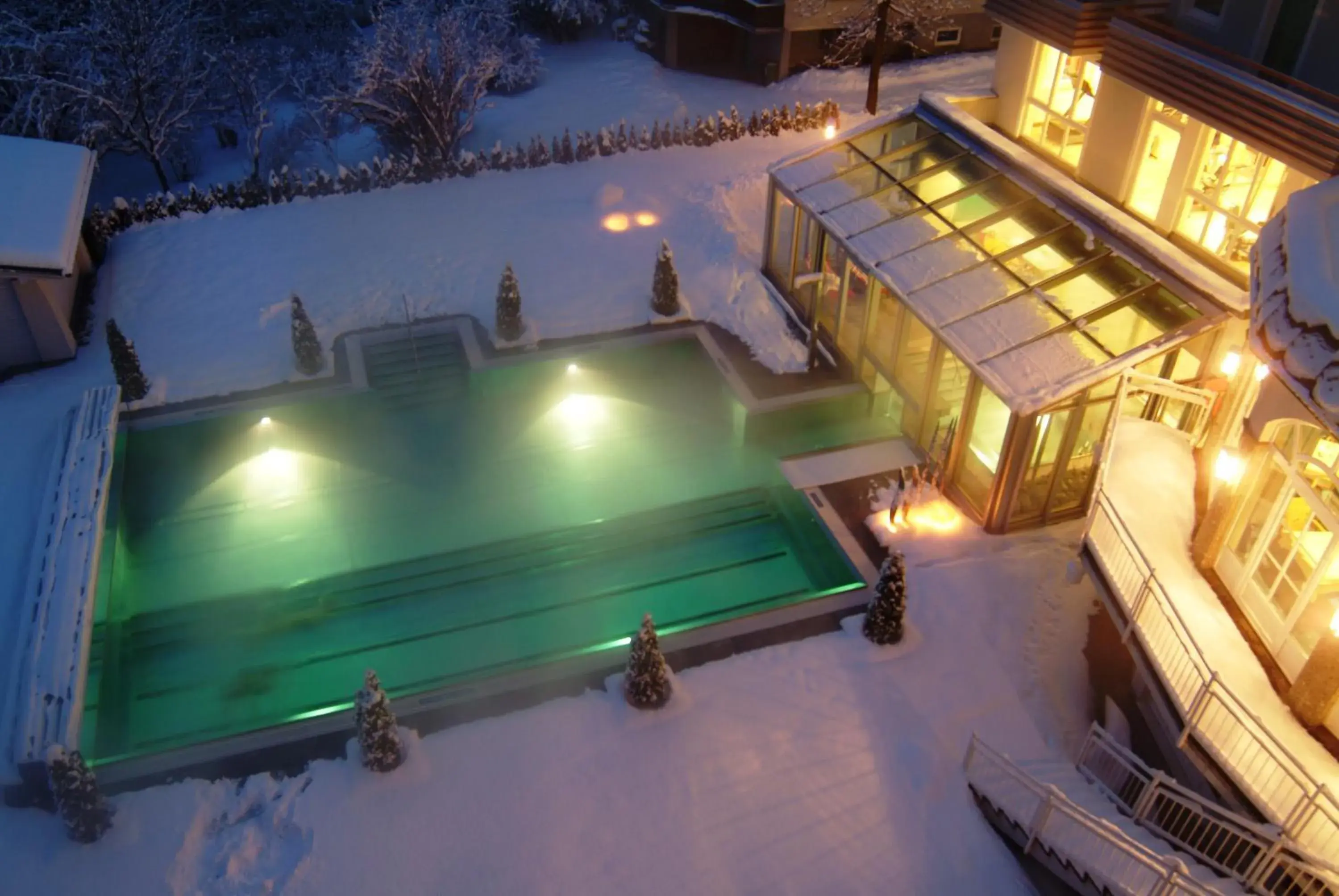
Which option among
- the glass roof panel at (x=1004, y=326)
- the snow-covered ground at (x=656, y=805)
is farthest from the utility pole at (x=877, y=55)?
the snow-covered ground at (x=656, y=805)

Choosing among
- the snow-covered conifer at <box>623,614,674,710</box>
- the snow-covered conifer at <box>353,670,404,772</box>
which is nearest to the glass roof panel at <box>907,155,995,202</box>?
the snow-covered conifer at <box>623,614,674,710</box>

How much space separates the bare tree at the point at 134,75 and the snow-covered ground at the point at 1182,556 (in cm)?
2776

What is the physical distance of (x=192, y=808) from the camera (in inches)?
503

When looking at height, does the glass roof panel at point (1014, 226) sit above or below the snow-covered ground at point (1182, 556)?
above

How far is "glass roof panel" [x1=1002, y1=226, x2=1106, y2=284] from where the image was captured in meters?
16.8

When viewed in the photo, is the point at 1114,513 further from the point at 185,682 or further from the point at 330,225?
the point at 330,225

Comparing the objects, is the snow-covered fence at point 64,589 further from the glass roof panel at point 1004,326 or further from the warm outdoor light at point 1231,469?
the warm outdoor light at point 1231,469

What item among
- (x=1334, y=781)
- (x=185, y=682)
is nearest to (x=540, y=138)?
(x=185, y=682)

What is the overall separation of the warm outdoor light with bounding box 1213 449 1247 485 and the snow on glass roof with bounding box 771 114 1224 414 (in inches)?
101

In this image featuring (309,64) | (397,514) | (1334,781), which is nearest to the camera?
(1334,781)

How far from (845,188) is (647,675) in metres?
11.7

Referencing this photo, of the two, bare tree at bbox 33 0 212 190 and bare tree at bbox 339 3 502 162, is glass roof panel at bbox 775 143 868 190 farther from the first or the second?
bare tree at bbox 33 0 212 190

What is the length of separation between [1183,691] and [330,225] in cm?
2207

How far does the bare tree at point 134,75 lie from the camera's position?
29.0 m
